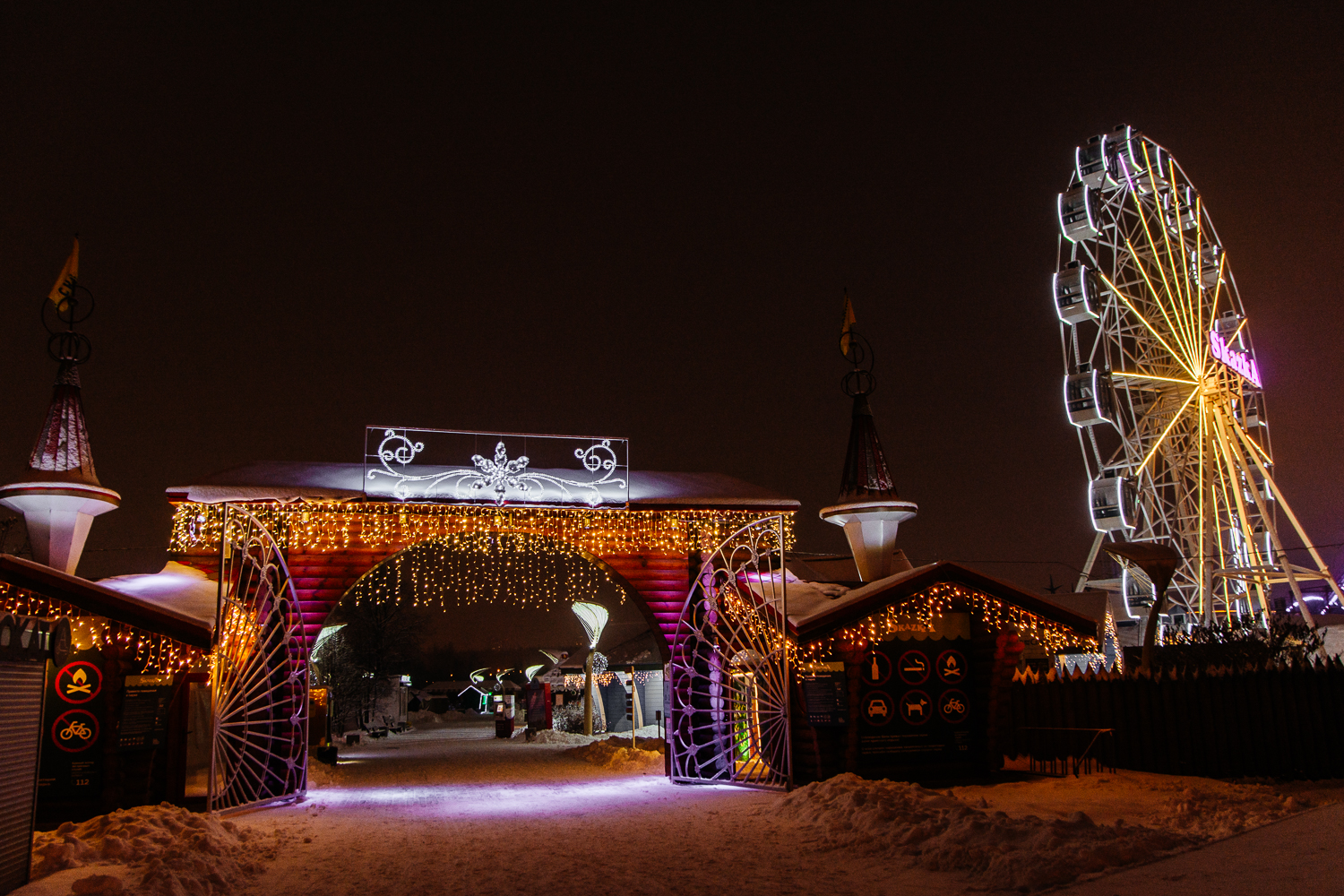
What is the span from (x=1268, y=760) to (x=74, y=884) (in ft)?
40.9

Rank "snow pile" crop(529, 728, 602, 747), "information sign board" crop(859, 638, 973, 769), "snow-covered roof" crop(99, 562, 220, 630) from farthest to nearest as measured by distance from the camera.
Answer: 1. "snow pile" crop(529, 728, 602, 747)
2. "information sign board" crop(859, 638, 973, 769)
3. "snow-covered roof" crop(99, 562, 220, 630)

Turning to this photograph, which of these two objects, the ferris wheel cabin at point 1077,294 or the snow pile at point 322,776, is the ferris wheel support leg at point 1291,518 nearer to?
the ferris wheel cabin at point 1077,294

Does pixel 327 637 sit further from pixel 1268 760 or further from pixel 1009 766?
pixel 1268 760

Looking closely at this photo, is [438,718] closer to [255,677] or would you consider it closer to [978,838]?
[255,677]

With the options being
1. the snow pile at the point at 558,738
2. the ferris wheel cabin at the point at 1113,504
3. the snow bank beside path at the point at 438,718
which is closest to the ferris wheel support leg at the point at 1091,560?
the ferris wheel cabin at the point at 1113,504

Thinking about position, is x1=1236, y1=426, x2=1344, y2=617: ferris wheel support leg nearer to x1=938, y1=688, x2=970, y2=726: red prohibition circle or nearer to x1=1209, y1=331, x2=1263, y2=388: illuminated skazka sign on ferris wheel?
x1=1209, y1=331, x2=1263, y2=388: illuminated skazka sign on ferris wheel

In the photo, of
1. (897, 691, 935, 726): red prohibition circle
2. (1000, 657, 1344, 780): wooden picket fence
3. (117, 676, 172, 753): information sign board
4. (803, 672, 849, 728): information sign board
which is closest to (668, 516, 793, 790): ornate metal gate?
(803, 672, 849, 728): information sign board

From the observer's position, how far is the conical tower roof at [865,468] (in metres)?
→ 16.0

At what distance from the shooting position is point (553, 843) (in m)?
9.52

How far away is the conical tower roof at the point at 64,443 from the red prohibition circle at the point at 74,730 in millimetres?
3147

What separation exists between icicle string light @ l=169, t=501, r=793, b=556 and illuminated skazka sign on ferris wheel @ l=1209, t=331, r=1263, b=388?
47.0 feet

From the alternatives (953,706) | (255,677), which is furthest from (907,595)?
(255,677)

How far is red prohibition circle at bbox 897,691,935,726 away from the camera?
1370 cm

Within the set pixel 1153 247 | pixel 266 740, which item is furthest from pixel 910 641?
pixel 1153 247
